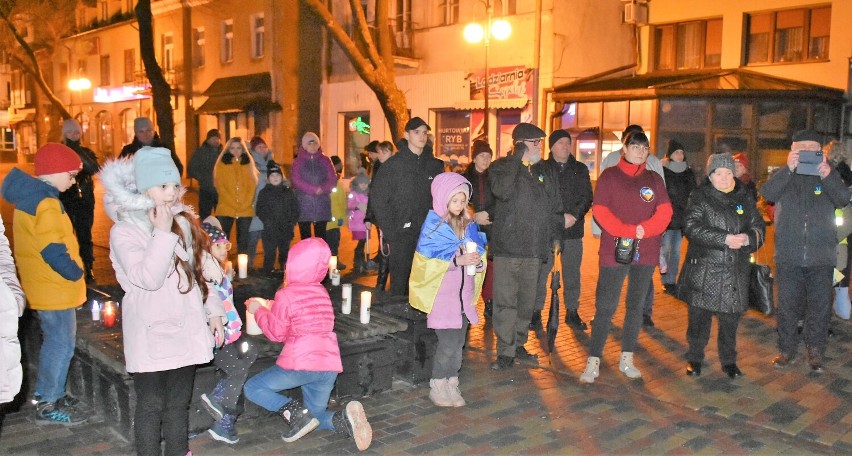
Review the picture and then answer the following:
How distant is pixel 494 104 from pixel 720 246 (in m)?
15.9

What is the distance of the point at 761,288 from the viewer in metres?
6.48

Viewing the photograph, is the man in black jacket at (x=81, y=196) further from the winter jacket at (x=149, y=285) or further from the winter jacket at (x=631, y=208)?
the winter jacket at (x=631, y=208)

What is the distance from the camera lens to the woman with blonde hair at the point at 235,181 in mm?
10070

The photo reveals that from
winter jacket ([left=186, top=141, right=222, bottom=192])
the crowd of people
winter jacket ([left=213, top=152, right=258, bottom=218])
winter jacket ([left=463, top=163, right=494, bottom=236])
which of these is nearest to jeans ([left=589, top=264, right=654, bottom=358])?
the crowd of people

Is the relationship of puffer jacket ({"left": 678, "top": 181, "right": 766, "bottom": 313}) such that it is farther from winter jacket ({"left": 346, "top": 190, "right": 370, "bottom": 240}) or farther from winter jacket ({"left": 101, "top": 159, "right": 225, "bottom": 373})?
winter jacket ({"left": 346, "top": 190, "right": 370, "bottom": 240})

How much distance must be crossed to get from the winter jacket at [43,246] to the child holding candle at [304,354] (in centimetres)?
126

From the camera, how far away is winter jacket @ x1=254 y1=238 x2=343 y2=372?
487cm

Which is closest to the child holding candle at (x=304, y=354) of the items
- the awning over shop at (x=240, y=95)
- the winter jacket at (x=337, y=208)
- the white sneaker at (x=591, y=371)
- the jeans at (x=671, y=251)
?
the white sneaker at (x=591, y=371)

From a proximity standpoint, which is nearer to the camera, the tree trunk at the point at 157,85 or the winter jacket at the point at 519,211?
the winter jacket at the point at 519,211

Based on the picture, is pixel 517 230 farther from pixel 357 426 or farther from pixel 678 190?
pixel 678 190

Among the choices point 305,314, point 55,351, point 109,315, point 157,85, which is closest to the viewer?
point 305,314

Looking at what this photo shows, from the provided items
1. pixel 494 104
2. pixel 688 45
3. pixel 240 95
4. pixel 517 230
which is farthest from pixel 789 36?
pixel 240 95

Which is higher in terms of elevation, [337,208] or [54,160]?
[54,160]

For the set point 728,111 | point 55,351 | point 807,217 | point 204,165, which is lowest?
point 55,351
